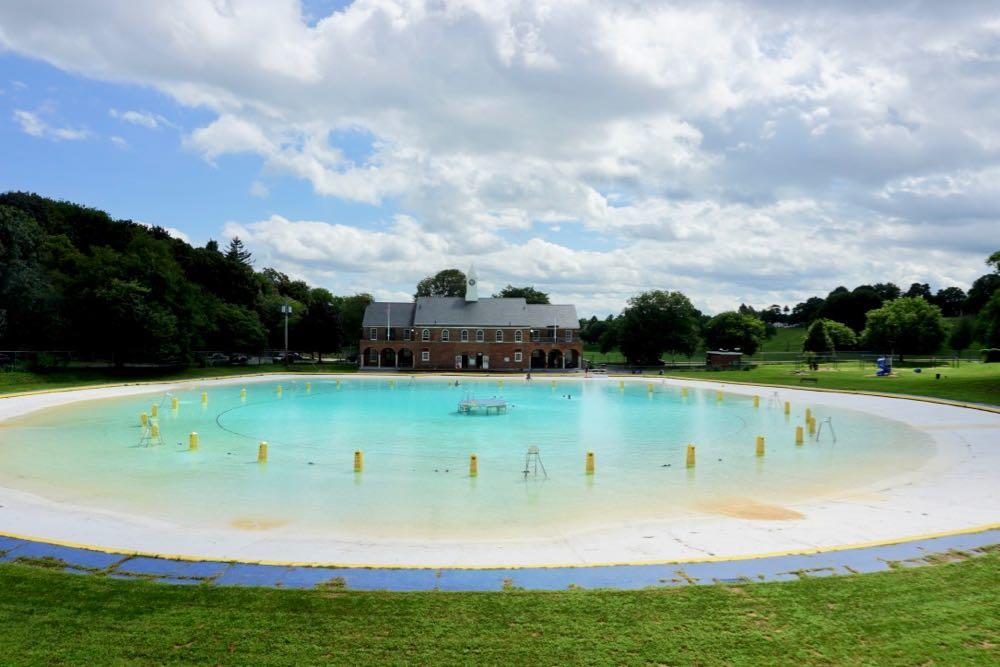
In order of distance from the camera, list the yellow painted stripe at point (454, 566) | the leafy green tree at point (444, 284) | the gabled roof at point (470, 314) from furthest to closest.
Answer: the leafy green tree at point (444, 284), the gabled roof at point (470, 314), the yellow painted stripe at point (454, 566)

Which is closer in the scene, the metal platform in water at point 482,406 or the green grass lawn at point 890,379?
the metal platform in water at point 482,406

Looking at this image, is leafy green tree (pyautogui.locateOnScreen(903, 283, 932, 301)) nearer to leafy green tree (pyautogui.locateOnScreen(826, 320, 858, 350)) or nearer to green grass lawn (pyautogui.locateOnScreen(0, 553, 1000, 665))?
leafy green tree (pyautogui.locateOnScreen(826, 320, 858, 350))

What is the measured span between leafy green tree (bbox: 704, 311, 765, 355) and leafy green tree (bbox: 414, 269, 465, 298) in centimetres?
4309

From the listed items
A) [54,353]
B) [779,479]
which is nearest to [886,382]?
[779,479]

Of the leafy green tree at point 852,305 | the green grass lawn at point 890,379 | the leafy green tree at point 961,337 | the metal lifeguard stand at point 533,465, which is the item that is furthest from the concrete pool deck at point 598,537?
the leafy green tree at point 852,305

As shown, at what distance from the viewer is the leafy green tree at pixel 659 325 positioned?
261 ft

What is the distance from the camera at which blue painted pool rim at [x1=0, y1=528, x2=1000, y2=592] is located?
9.08 m

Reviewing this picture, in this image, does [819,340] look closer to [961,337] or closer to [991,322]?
[961,337]

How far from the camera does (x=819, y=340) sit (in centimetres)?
8588

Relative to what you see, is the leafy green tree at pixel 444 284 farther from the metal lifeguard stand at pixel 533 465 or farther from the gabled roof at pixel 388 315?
the metal lifeguard stand at pixel 533 465

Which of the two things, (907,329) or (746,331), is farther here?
(746,331)

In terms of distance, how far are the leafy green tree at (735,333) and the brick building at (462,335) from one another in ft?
77.6

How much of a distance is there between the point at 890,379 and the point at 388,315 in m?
54.6

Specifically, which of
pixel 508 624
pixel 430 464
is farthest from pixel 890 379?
pixel 508 624
